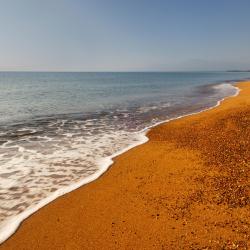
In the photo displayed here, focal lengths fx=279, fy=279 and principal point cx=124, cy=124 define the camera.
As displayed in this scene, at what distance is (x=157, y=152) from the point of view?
12.3 m

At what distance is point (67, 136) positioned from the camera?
53.3 feet

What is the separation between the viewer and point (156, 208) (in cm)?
715

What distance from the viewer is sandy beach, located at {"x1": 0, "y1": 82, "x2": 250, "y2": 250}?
5.84m

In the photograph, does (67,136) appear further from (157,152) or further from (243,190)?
(243,190)

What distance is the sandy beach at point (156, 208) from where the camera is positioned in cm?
584

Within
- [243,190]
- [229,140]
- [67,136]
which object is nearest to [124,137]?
[67,136]

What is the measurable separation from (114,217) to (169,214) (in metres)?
1.34

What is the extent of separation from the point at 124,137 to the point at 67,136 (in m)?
3.34

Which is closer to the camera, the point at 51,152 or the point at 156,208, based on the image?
the point at 156,208

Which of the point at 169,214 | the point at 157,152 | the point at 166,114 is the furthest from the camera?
the point at 166,114

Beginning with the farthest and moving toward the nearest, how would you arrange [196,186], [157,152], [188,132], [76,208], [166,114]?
1. [166,114]
2. [188,132]
3. [157,152]
4. [196,186]
5. [76,208]

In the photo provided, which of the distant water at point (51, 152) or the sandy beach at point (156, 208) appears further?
the distant water at point (51, 152)

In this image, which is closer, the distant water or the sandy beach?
the sandy beach

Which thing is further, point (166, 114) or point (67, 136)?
point (166, 114)
